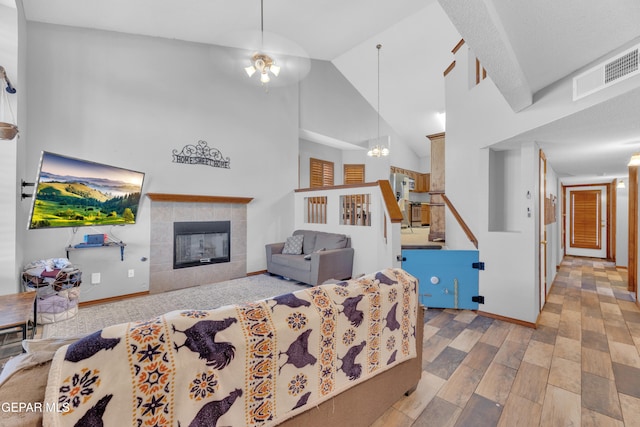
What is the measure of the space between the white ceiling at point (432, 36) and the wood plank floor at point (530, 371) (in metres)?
1.98

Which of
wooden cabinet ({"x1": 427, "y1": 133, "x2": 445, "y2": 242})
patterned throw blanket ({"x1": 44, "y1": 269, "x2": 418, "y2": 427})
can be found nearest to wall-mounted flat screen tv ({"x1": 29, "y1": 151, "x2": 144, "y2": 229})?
patterned throw blanket ({"x1": 44, "y1": 269, "x2": 418, "y2": 427})

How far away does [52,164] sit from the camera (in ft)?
8.22

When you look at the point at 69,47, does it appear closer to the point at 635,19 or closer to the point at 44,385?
the point at 44,385

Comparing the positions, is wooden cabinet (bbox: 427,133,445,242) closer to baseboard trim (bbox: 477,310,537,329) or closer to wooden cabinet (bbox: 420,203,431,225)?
baseboard trim (bbox: 477,310,537,329)

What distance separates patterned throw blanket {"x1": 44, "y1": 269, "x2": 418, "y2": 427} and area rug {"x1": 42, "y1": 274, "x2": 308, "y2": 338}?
212cm

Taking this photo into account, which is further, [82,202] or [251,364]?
[82,202]

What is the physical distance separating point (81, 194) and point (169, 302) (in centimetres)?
167

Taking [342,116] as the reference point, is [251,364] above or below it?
below

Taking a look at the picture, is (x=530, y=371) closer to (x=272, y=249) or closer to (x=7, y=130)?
(x=272, y=249)

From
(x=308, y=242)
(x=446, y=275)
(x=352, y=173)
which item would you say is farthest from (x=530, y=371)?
(x=352, y=173)

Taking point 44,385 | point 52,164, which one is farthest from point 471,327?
point 52,164

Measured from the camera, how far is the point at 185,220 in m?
4.29

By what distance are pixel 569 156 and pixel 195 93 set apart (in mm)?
5560

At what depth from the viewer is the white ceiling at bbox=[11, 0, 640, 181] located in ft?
4.96
